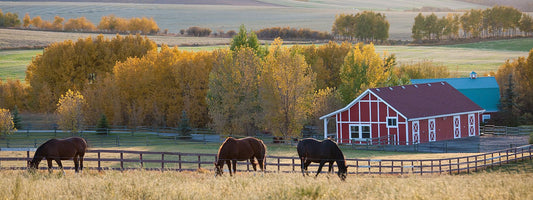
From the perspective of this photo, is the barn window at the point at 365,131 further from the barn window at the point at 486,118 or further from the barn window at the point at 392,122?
the barn window at the point at 486,118

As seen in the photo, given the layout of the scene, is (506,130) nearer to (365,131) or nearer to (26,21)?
(365,131)

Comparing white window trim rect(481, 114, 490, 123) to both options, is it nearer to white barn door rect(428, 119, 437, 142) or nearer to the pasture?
white barn door rect(428, 119, 437, 142)

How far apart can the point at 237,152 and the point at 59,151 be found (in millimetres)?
6289

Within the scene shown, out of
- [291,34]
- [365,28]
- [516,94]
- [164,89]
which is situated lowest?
[516,94]

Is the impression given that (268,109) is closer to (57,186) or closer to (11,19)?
(57,186)

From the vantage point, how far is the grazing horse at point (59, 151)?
2480cm

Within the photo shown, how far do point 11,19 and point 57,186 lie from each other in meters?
139

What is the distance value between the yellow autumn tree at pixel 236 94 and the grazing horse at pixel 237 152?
105 feet

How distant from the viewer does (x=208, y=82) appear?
6875cm

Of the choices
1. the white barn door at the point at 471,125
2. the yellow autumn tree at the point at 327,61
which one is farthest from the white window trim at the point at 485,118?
the yellow autumn tree at the point at 327,61

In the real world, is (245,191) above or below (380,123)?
above

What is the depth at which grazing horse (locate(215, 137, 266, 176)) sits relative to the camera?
23797mm

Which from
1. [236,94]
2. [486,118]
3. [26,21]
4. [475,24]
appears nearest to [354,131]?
[236,94]

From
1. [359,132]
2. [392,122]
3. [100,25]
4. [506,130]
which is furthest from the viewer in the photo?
[100,25]
